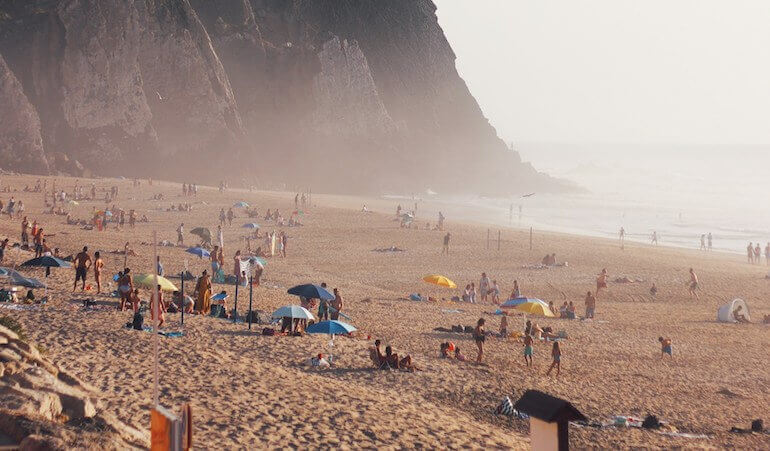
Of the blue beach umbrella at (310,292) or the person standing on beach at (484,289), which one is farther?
the person standing on beach at (484,289)

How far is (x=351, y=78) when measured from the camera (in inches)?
3344

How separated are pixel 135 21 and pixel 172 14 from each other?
3.77 metres

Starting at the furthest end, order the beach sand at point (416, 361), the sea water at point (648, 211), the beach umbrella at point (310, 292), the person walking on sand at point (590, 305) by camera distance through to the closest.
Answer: the sea water at point (648, 211) < the person walking on sand at point (590, 305) < the beach umbrella at point (310, 292) < the beach sand at point (416, 361)

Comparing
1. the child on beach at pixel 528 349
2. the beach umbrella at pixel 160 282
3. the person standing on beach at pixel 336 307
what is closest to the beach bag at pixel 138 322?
the beach umbrella at pixel 160 282

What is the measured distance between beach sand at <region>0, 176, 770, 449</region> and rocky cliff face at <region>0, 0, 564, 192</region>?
3005cm

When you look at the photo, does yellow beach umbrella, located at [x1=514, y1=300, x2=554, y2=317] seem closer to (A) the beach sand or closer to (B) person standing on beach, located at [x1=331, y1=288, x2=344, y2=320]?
(A) the beach sand

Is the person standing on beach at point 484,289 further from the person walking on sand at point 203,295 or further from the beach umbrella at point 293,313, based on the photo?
the beach umbrella at point 293,313

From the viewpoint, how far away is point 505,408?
14430mm

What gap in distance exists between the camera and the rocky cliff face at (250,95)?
2462 inches

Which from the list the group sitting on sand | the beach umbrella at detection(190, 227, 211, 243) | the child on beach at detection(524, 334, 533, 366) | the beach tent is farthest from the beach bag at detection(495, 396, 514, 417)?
the beach umbrella at detection(190, 227, 211, 243)

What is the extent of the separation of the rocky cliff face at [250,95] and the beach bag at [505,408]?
50.9 m

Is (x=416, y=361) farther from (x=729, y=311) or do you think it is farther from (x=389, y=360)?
(x=729, y=311)

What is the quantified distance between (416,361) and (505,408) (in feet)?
11.2

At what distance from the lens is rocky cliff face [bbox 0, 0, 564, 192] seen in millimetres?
62531
